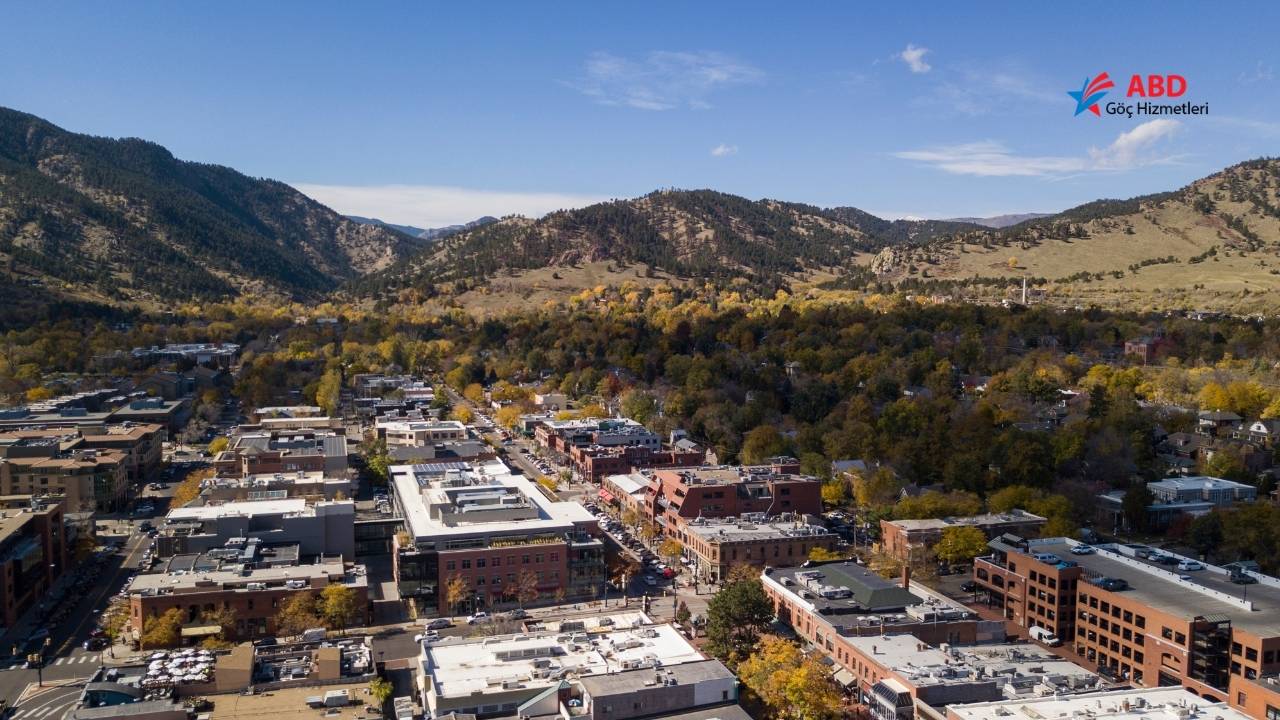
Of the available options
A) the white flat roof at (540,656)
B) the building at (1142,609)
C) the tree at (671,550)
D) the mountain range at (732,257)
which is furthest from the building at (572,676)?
the mountain range at (732,257)

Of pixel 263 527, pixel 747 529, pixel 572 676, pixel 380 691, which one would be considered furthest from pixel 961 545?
pixel 263 527

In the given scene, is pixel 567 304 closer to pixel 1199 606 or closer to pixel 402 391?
pixel 402 391

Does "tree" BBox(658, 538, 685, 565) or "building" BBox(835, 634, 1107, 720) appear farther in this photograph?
"tree" BBox(658, 538, 685, 565)

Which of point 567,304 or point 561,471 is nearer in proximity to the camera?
point 561,471

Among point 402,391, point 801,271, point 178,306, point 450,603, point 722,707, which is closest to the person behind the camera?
point 722,707

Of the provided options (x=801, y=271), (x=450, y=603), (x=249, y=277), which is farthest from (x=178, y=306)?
(x=450, y=603)

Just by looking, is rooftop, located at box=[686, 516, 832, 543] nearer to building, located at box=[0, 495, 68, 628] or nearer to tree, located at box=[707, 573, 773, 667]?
tree, located at box=[707, 573, 773, 667]

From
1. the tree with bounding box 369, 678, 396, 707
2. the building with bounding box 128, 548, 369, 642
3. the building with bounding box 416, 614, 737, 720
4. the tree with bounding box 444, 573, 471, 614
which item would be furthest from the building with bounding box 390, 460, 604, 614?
the tree with bounding box 369, 678, 396, 707

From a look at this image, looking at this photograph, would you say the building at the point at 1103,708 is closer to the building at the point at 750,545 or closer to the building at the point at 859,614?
the building at the point at 859,614
